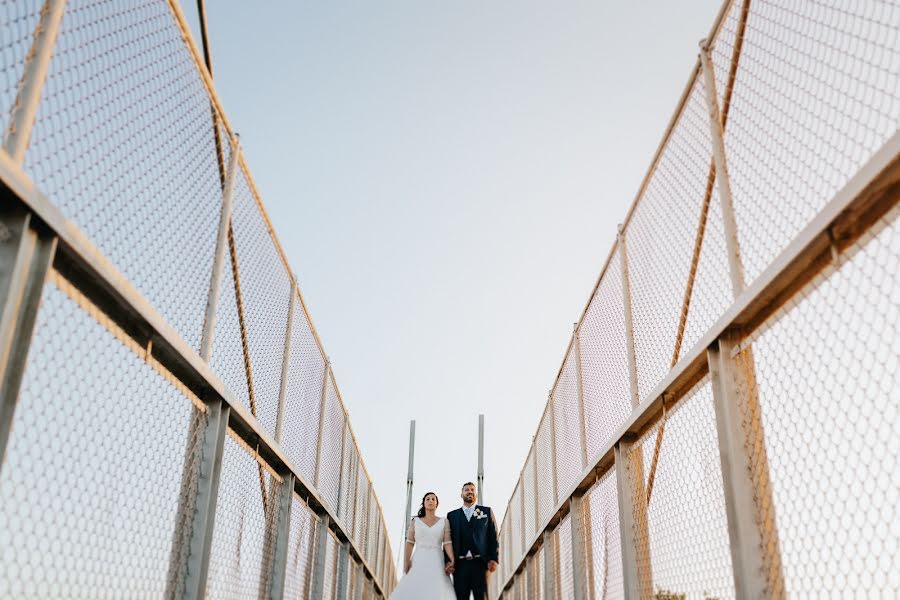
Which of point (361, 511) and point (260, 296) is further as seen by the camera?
point (361, 511)

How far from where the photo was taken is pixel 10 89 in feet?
6.07

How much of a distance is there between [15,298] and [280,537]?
3.73 metres

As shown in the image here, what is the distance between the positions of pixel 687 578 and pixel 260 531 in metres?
2.47

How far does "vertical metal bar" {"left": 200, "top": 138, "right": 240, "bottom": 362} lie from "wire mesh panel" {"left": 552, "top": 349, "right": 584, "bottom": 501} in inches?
131

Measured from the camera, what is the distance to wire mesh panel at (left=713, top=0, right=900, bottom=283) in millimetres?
1937

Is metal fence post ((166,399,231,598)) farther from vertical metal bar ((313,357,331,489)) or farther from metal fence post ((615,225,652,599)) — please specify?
vertical metal bar ((313,357,331,489))

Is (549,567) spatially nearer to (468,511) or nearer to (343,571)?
(468,511)

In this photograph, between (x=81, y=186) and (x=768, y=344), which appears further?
(x=768, y=344)

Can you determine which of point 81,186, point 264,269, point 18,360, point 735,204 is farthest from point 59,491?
point 264,269

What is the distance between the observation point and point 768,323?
8.66 ft

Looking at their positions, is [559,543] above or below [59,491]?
above

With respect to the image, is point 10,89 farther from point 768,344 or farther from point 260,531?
point 260,531

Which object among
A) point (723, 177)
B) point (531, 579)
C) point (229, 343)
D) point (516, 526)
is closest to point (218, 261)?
point (229, 343)

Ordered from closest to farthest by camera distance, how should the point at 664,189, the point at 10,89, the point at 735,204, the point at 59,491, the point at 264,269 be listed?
1. the point at 10,89
2. the point at 59,491
3. the point at 735,204
4. the point at 664,189
5. the point at 264,269
